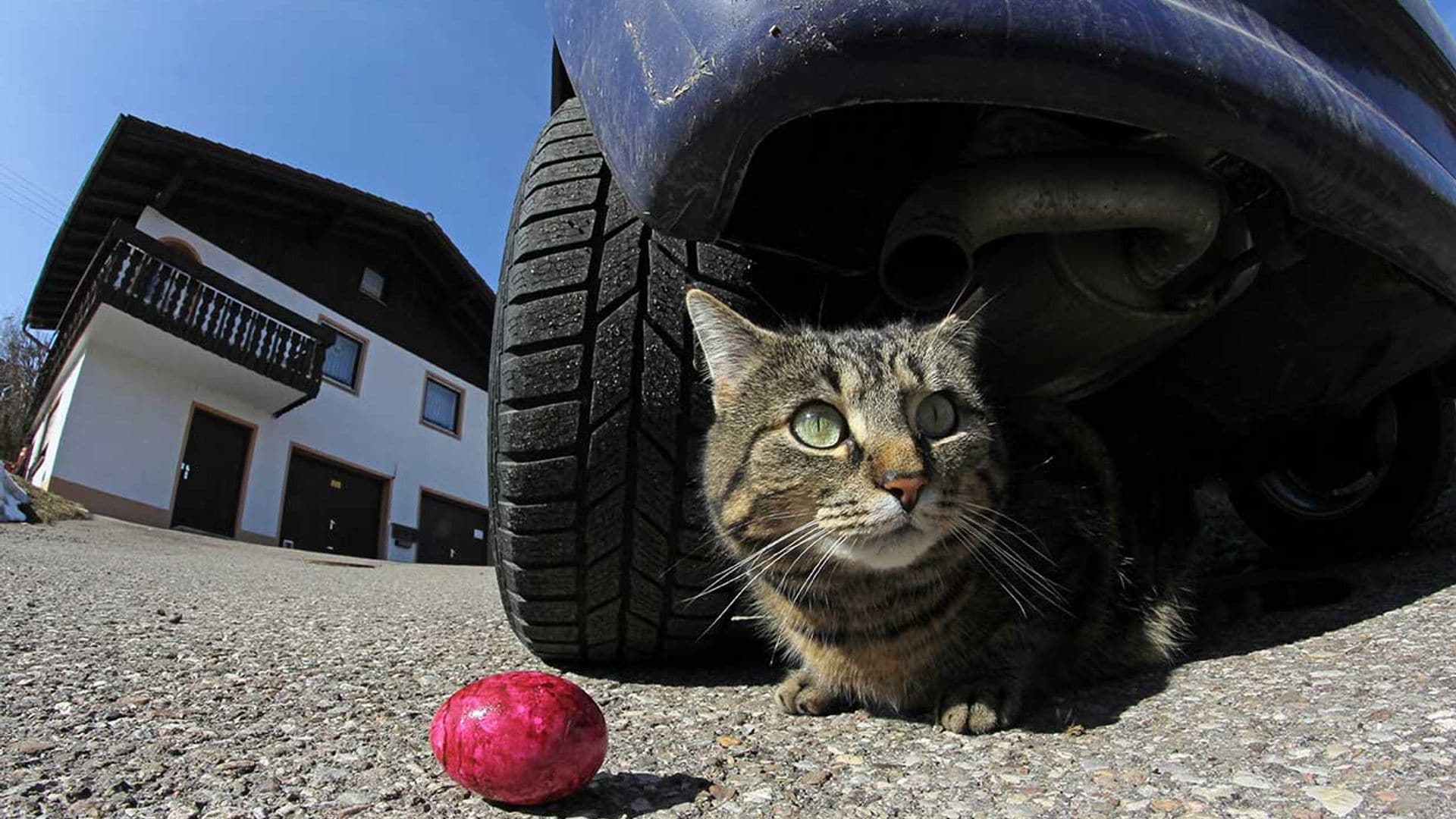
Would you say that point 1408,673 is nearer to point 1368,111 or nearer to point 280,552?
point 1368,111

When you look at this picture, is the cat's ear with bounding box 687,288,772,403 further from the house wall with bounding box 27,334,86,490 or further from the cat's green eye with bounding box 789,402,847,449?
the house wall with bounding box 27,334,86,490

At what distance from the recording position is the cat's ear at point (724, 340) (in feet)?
6.28

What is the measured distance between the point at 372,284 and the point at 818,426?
68.0ft

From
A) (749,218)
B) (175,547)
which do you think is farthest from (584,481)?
(175,547)

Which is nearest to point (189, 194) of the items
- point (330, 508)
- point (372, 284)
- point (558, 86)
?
point (372, 284)

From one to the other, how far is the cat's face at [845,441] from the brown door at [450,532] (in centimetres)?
1984

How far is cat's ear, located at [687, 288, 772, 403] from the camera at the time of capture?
1915 millimetres

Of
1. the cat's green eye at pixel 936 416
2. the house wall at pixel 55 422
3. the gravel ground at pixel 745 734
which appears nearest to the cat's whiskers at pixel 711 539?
the gravel ground at pixel 745 734

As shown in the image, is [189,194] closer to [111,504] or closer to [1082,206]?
[111,504]

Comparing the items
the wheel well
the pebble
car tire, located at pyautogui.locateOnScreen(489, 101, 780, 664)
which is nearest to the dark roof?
the wheel well

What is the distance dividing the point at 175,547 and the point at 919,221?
40.4 feet

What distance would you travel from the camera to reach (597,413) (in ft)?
6.22

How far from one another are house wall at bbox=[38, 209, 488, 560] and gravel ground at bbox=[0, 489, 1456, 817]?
14803 millimetres

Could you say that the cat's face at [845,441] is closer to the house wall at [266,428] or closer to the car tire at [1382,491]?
the car tire at [1382,491]
